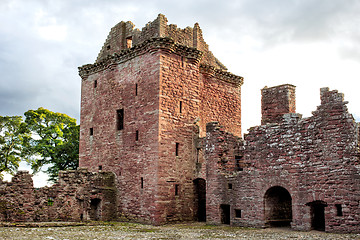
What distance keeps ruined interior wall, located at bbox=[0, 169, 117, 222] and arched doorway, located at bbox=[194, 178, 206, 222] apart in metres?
4.42

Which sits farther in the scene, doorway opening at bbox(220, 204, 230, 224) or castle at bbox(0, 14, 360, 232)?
doorway opening at bbox(220, 204, 230, 224)

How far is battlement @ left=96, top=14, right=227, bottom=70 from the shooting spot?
21.8 m

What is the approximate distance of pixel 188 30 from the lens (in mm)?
23234

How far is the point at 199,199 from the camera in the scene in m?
21.9

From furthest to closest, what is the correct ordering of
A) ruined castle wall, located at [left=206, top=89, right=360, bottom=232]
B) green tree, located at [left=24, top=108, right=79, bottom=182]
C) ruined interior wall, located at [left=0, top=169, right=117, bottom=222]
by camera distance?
1. green tree, located at [left=24, top=108, right=79, bottom=182]
2. ruined interior wall, located at [left=0, top=169, right=117, bottom=222]
3. ruined castle wall, located at [left=206, top=89, right=360, bottom=232]

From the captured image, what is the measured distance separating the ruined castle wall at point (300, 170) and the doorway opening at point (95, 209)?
645 cm

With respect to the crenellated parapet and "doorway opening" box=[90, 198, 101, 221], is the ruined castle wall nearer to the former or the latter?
the crenellated parapet

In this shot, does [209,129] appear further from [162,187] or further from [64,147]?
[64,147]

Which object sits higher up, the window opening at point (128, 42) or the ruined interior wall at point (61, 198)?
the window opening at point (128, 42)

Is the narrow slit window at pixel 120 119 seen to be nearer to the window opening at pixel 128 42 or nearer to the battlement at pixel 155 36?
the battlement at pixel 155 36

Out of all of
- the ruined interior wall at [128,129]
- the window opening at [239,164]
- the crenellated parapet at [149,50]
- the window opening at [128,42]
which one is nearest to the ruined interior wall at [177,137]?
the crenellated parapet at [149,50]

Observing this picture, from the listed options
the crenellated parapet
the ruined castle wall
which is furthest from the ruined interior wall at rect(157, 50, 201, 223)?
the ruined castle wall

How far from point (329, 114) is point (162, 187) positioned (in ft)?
28.4

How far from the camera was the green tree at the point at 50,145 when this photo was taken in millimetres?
32688
